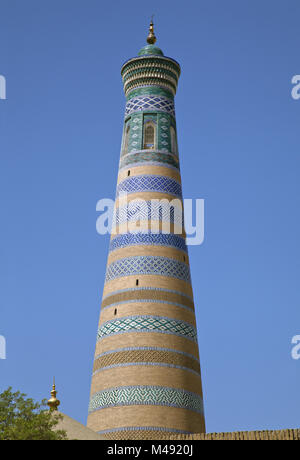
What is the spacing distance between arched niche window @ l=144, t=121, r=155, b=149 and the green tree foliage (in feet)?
34.1

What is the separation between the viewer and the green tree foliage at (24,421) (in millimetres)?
13438

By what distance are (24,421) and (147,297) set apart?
6.90 metres

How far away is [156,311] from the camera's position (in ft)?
65.1

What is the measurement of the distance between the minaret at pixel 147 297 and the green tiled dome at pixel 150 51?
0.91ft

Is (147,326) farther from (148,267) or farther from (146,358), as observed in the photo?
(148,267)

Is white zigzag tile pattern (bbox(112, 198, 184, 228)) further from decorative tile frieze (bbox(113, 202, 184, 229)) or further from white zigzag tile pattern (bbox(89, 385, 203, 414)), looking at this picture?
white zigzag tile pattern (bbox(89, 385, 203, 414))

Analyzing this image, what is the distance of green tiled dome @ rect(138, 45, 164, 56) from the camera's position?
24.2 meters

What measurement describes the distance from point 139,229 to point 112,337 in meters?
3.32

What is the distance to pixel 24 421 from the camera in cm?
1379

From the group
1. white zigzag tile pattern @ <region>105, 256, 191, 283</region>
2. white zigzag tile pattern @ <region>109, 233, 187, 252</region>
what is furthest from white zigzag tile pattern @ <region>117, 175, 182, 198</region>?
white zigzag tile pattern @ <region>105, 256, 191, 283</region>

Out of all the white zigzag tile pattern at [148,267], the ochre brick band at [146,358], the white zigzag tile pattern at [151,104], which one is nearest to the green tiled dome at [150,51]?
the white zigzag tile pattern at [151,104]

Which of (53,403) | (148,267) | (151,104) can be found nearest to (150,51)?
(151,104)

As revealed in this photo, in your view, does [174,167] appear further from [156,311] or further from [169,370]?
[169,370]
